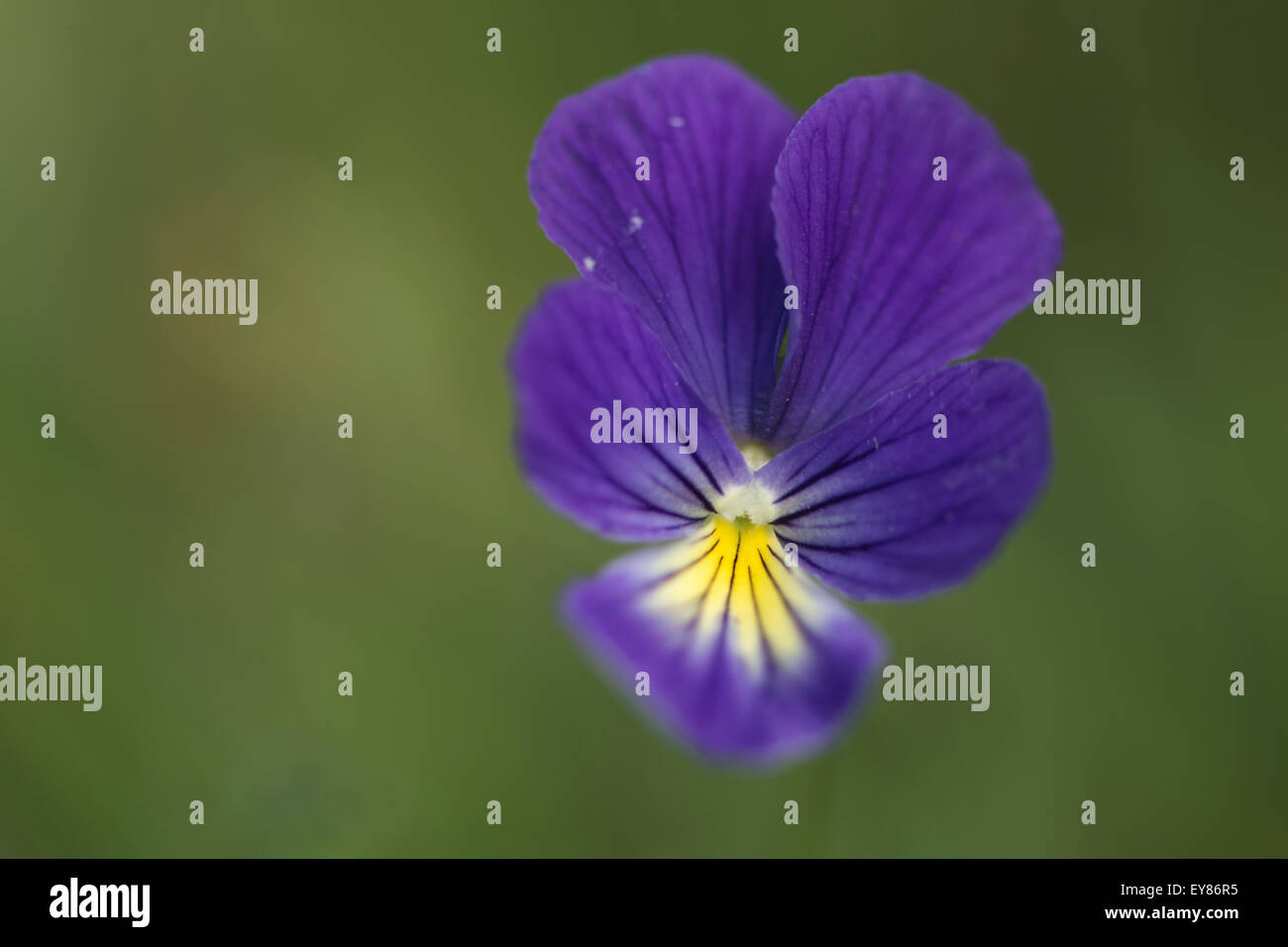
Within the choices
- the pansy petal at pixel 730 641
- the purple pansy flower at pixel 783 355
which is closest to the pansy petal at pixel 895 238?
the purple pansy flower at pixel 783 355

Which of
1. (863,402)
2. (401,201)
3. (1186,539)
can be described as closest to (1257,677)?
(1186,539)

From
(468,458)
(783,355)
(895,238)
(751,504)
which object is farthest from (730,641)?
(468,458)

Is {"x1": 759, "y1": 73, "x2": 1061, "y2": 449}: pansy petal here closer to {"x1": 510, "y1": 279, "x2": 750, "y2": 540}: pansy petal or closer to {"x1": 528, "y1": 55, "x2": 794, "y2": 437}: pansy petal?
{"x1": 528, "y1": 55, "x2": 794, "y2": 437}: pansy petal

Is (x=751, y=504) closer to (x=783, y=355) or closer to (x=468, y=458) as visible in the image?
(x=783, y=355)

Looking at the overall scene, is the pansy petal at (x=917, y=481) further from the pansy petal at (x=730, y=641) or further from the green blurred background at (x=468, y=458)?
the green blurred background at (x=468, y=458)
